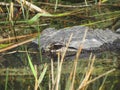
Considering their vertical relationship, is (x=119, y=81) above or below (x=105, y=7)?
above

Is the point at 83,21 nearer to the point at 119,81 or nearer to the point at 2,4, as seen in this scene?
the point at 2,4

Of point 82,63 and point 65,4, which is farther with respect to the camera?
point 65,4

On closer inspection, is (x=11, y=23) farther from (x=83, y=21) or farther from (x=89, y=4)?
(x=89, y=4)

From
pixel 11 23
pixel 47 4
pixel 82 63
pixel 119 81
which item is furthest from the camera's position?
pixel 47 4

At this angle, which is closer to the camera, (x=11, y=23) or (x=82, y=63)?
(x=82, y=63)

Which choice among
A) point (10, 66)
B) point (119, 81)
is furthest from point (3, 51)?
point (119, 81)

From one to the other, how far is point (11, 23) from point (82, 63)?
4.59 ft

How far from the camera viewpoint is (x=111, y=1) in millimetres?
5875

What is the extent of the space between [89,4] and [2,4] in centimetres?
116

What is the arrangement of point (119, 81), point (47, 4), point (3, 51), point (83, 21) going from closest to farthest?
point (119, 81) → point (3, 51) → point (83, 21) → point (47, 4)

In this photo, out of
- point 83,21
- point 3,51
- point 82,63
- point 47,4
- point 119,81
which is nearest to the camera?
point 119,81

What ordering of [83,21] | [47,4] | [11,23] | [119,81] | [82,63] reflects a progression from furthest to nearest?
1. [47,4]
2. [83,21]
3. [11,23]
4. [82,63]
5. [119,81]

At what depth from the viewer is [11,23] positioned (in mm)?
4562

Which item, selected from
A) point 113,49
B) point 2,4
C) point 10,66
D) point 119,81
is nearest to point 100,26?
point 113,49
